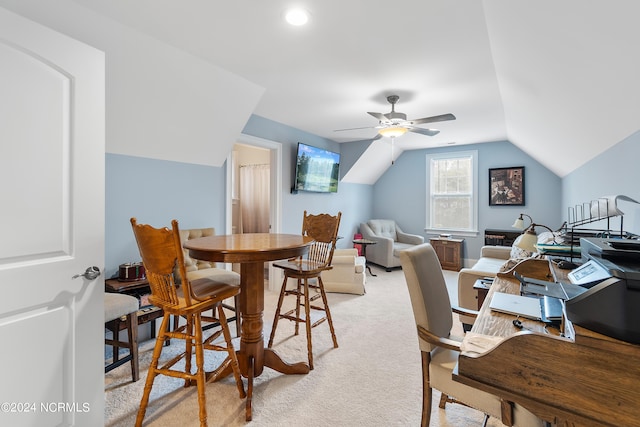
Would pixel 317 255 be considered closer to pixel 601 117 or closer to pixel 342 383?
pixel 342 383

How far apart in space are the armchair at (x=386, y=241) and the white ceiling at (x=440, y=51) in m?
3.06

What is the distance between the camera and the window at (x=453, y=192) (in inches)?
245

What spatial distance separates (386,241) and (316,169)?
2.03 m

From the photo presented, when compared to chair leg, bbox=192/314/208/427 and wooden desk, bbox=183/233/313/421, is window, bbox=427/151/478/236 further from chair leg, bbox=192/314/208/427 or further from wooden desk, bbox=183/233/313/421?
chair leg, bbox=192/314/208/427

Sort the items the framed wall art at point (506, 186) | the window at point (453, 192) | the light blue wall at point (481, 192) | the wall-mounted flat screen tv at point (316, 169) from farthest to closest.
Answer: the window at point (453, 192) < the framed wall art at point (506, 186) < the light blue wall at point (481, 192) < the wall-mounted flat screen tv at point (316, 169)

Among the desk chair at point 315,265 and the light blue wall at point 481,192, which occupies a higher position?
the light blue wall at point 481,192

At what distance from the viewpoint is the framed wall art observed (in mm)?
5699

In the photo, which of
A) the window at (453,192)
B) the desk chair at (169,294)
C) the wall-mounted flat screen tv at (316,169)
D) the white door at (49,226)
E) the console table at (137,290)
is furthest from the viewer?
the window at (453,192)

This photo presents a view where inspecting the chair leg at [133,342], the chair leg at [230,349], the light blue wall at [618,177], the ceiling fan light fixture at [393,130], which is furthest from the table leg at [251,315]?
the light blue wall at [618,177]

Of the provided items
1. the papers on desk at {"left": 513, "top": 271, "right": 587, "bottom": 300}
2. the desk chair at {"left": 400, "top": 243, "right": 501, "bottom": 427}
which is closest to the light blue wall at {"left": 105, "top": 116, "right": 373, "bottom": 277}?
the desk chair at {"left": 400, "top": 243, "right": 501, "bottom": 427}

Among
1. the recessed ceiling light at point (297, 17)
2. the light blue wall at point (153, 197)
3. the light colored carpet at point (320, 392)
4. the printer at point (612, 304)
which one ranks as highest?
the recessed ceiling light at point (297, 17)

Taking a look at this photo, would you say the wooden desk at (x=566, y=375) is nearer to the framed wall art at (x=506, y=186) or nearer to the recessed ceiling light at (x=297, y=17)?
the recessed ceiling light at (x=297, y=17)

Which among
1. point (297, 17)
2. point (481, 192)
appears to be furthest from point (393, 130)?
point (481, 192)

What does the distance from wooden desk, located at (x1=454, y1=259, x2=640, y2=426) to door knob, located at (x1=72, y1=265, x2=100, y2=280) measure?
166 cm
